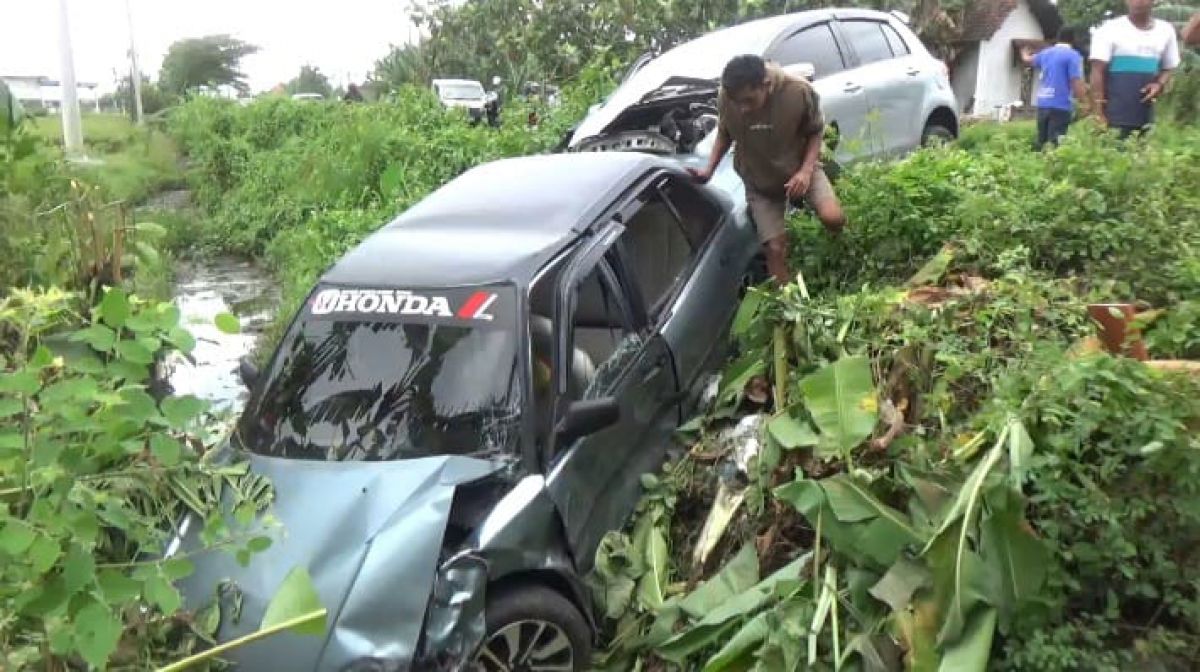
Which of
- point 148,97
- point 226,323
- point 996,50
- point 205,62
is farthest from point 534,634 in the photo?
point 205,62

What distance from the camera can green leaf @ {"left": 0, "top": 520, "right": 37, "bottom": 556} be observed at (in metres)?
2.54

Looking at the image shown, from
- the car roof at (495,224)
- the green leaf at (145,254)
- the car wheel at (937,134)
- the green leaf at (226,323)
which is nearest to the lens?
the green leaf at (226,323)

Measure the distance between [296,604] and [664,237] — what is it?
2.88m

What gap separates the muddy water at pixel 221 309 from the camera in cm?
786

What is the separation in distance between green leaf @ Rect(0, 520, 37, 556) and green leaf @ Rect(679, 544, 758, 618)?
2207 millimetres

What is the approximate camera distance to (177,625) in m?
3.26

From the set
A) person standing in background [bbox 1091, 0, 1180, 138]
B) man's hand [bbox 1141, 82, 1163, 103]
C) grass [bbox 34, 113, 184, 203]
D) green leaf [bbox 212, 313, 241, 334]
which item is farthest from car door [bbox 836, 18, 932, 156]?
grass [bbox 34, 113, 184, 203]

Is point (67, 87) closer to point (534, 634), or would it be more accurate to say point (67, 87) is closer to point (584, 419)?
point (584, 419)

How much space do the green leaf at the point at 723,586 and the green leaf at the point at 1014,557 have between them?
3.49 ft

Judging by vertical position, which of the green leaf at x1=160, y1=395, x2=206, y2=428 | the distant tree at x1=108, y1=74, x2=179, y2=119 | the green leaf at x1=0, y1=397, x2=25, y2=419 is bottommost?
the distant tree at x1=108, y1=74, x2=179, y2=119

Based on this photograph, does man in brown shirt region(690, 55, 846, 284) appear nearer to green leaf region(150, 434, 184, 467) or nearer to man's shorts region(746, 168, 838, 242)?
man's shorts region(746, 168, 838, 242)

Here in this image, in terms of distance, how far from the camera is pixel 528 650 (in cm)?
363

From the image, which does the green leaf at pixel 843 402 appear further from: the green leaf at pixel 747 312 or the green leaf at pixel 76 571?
the green leaf at pixel 76 571

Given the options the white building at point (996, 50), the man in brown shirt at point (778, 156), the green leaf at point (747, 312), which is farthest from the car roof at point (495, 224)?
the white building at point (996, 50)
